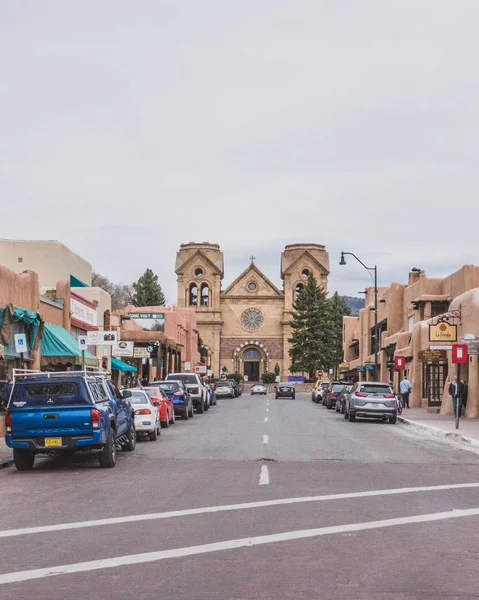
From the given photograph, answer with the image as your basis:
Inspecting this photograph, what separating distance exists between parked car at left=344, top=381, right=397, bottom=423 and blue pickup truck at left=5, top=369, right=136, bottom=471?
17.2 m

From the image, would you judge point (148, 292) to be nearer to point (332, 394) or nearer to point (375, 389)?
point (332, 394)

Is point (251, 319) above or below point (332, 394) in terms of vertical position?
above

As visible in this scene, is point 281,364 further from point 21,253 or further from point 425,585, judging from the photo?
point 425,585

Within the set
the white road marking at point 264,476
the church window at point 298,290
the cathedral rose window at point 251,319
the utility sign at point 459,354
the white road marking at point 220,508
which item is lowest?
the white road marking at point 264,476

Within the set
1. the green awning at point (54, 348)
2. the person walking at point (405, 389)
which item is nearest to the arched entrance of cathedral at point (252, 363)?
the person walking at point (405, 389)

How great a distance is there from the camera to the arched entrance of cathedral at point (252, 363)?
109 m

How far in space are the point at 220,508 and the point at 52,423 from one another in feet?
18.4

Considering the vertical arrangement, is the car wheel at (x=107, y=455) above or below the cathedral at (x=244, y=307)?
below

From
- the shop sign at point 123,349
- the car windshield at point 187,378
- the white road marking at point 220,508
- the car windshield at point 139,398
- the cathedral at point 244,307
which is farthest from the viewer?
the cathedral at point 244,307

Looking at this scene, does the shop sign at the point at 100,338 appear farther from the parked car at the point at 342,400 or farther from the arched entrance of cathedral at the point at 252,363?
the arched entrance of cathedral at the point at 252,363

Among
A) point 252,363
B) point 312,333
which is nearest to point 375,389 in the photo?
point 312,333

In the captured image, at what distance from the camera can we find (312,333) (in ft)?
334

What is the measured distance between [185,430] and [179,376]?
46.1 feet

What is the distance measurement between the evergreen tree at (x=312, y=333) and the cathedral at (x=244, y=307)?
428cm
